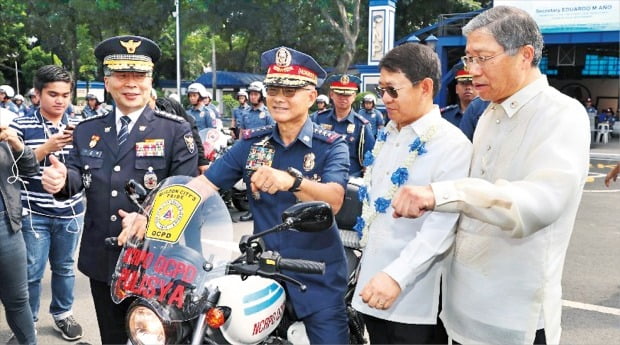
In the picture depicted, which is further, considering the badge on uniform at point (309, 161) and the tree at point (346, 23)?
the tree at point (346, 23)

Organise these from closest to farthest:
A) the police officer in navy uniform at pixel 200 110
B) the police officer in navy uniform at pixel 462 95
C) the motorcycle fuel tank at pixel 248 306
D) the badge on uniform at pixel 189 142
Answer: the motorcycle fuel tank at pixel 248 306
the badge on uniform at pixel 189 142
the police officer in navy uniform at pixel 462 95
the police officer in navy uniform at pixel 200 110

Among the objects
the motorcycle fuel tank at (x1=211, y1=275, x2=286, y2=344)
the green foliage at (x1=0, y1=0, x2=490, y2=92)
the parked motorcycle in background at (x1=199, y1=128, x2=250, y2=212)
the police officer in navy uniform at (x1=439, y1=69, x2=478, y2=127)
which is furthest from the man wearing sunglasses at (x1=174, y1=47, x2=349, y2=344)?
the green foliage at (x1=0, y1=0, x2=490, y2=92)

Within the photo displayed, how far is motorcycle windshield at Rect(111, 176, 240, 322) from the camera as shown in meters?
1.62

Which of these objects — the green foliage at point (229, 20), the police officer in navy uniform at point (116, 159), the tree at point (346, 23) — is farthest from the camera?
the green foliage at point (229, 20)

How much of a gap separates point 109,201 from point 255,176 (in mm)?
1151

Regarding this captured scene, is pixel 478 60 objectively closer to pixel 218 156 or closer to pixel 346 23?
pixel 218 156

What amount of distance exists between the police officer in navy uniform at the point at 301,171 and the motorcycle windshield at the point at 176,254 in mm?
376

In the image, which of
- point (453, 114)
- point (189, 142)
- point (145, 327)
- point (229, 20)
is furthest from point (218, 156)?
point (229, 20)

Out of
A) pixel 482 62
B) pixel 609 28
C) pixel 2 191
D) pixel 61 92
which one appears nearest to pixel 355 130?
pixel 61 92

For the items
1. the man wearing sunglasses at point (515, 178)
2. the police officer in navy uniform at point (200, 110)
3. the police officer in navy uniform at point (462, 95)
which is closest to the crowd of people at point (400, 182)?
the man wearing sunglasses at point (515, 178)

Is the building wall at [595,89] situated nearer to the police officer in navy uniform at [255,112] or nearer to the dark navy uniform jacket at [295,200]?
the police officer in navy uniform at [255,112]

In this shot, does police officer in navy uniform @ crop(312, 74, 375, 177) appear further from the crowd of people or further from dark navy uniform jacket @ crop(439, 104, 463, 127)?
the crowd of people

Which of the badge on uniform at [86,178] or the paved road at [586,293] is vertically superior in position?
the badge on uniform at [86,178]

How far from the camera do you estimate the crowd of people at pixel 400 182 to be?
1.59m
